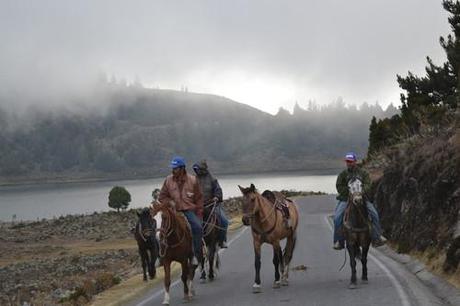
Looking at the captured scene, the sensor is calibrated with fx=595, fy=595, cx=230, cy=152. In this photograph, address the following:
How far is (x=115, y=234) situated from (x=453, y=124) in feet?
134

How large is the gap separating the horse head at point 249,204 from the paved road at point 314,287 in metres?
1.44

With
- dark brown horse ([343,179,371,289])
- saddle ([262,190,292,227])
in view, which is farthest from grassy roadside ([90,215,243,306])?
dark brown horse ([343,179,371,289])

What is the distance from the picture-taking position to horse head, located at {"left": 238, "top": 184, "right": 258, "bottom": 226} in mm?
11188

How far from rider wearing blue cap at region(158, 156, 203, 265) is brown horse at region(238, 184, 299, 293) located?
3.04ft

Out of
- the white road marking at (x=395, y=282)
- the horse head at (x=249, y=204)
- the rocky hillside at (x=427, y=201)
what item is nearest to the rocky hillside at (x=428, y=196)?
the rocky hillside at (x=427, y=201)

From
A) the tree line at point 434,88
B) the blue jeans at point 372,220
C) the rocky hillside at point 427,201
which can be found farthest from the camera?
the tree line at point 434,88

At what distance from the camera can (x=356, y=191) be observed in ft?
37.8

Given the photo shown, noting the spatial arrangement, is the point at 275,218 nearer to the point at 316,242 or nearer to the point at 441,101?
the point at 316,242

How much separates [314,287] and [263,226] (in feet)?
5.00

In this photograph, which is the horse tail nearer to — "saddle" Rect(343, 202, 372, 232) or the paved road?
the paved road

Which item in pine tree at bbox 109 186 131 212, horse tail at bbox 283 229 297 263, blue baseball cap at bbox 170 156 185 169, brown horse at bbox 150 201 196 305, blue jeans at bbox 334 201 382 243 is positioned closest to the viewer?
brown horse at bbox 150 201 196 305

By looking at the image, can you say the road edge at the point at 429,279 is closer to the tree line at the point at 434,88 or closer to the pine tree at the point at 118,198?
the tree line at the point at 434,88

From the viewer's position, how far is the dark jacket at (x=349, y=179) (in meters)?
11.6

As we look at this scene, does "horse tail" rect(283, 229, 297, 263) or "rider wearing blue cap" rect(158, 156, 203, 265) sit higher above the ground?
"rider wearing blue cap" rect(158, 156, 203, 265)
